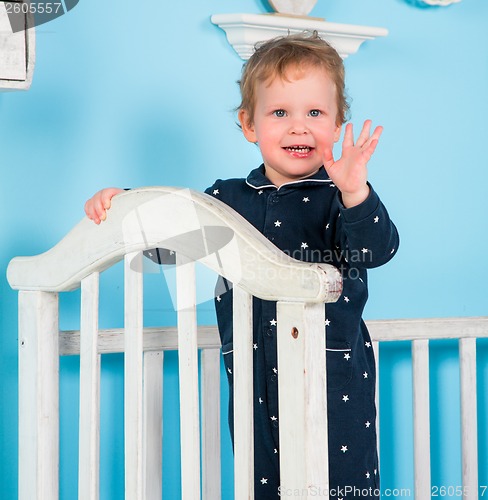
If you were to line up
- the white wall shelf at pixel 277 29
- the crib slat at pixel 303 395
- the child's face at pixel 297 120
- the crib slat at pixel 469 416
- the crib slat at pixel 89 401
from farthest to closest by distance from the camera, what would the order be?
1. the crib slat at pixel 469 416
2. the white wall shelf at pixel 277 29
3. the child's face at pixel 297 120
4. the crib slat at pixel 89 401
5. the crib slat at pixel 303 395

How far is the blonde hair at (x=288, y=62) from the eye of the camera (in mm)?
1229

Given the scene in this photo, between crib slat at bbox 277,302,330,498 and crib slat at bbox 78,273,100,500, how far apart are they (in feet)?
0.96

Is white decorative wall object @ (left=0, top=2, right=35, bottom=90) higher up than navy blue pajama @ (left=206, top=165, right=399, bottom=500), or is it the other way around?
white decorative wall object @ (left=0, top=2, right=35, bottom=90)

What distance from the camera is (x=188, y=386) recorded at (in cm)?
100

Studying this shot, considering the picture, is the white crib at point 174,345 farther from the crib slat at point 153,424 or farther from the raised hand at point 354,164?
the raised hand at point 354,164

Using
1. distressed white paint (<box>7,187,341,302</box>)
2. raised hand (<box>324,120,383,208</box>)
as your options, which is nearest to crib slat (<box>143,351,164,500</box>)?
distressed white paint (<box>7,187,341,302</box>)

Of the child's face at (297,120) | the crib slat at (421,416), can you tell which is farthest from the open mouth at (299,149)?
the crib slat at (421,416)

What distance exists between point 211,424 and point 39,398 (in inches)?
12.6

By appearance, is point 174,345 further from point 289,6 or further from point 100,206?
point 289,6

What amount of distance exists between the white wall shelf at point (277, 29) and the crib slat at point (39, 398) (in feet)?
1.81

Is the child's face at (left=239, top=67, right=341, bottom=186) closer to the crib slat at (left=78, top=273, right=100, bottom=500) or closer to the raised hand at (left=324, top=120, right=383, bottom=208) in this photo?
the raised hand at (left=324, top=120, right=383, bottom=208)

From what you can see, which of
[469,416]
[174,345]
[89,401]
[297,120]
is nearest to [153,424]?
[174,345]

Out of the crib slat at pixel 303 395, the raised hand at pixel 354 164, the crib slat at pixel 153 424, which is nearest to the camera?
the crib slat at pixel 303 395

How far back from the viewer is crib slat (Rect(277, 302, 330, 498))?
35.2 inches
